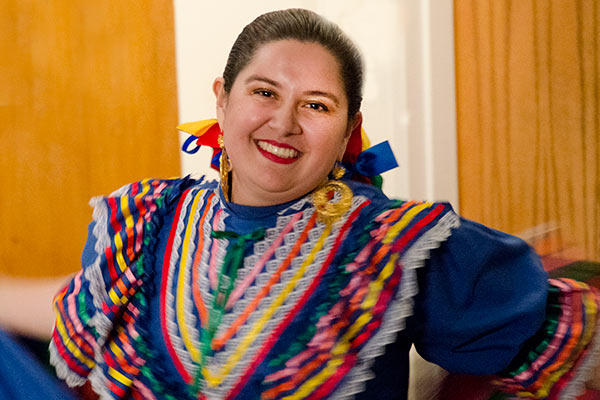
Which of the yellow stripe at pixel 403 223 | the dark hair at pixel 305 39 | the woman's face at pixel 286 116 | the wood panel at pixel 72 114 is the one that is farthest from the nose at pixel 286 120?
the wood panel at pixel 72 114

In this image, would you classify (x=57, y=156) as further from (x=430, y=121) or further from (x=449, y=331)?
(x=449, y=331)

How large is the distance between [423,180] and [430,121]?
156 mm

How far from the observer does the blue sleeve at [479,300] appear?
2.42 feet

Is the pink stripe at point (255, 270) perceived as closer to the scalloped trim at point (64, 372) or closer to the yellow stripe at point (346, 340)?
the yellow stripe at point (346, 340)

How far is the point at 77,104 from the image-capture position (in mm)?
1564

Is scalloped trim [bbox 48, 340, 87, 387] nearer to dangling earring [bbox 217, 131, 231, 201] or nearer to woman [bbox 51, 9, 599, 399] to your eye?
woman [bbox 51, 9, 599, 399]

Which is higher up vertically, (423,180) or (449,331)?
(423,180)

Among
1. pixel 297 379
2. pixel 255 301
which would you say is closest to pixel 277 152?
pixel 255 301

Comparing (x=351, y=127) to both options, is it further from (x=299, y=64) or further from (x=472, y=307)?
(x=472, y=307)

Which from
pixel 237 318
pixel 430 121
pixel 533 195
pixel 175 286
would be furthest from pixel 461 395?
pixel 430 121

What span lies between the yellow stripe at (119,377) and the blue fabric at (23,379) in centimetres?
7

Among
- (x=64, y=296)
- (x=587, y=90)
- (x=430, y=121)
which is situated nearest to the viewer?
(x=64, y=296)

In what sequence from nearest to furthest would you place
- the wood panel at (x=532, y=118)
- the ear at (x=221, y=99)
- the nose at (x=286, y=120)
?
the nose at (x=286, y=120) < the ear at (x=221, y=99) < the wood panel at (x=532, y=118)

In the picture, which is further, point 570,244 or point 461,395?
point 570,244
